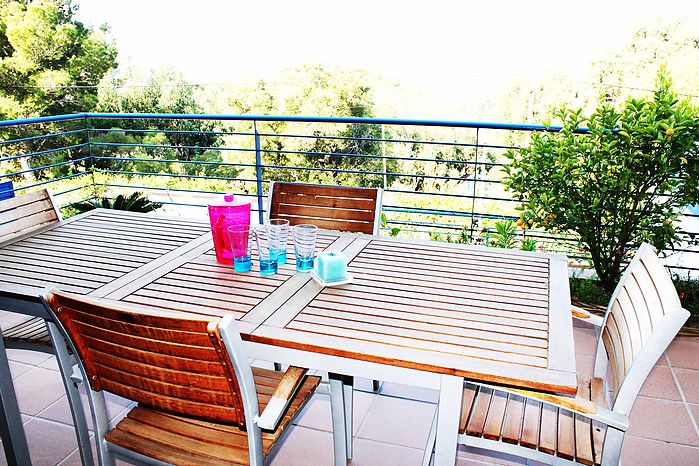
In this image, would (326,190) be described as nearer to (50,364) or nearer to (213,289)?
(213,289)

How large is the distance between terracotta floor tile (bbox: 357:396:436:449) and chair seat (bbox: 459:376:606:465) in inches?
21.1

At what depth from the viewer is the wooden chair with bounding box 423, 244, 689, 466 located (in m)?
1.28

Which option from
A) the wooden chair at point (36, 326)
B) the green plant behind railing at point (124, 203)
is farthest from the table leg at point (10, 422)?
the green plant behind railing at point (124, 203)

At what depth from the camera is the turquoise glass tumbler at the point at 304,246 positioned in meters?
1.79

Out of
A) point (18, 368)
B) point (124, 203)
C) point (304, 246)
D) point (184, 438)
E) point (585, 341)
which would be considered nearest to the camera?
point (184, 438)

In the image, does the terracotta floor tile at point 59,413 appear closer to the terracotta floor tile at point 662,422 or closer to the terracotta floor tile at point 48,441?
the terracotta floor tile at point 48,441

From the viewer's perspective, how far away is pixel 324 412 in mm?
2303

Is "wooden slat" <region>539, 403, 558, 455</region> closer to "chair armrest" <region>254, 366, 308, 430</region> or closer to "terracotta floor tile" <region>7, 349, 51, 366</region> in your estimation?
"chair armrest" <region>254, 366, 308, 430</region>

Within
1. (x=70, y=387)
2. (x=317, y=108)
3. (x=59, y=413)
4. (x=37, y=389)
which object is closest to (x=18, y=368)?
(x=37, y=389)

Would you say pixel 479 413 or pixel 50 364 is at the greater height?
pixel 479 413

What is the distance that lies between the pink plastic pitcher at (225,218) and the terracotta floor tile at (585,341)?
1875 millimetres

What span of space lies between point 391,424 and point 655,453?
0.99 m

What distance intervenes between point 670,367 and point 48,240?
2865 millimetres

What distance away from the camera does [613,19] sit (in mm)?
18438
